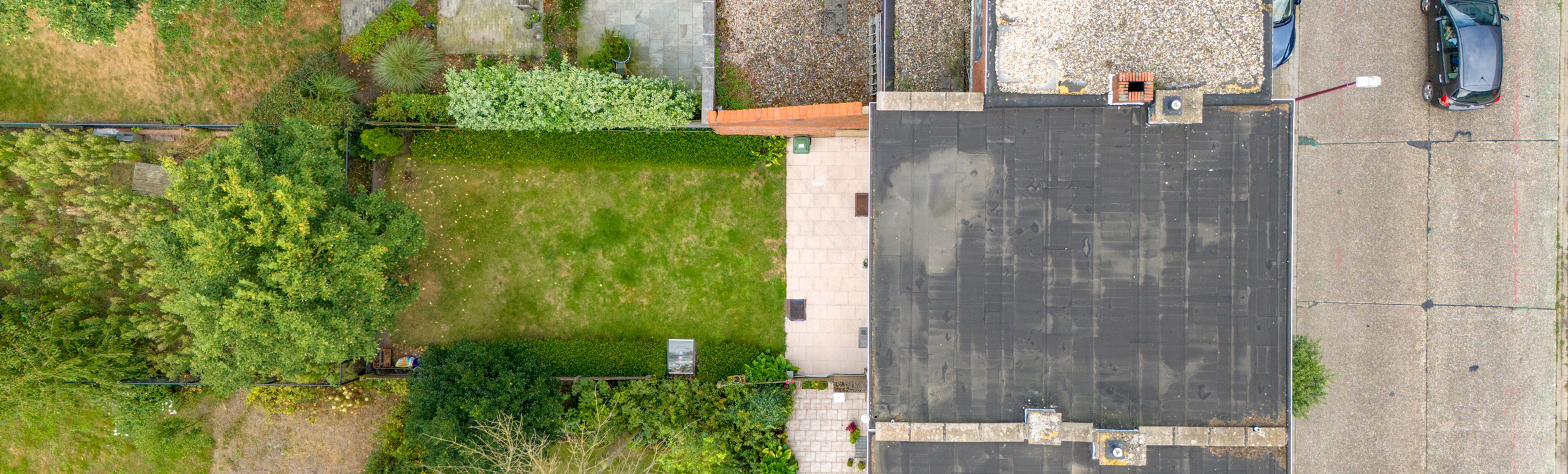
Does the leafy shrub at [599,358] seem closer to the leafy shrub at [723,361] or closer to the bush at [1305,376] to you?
the leafy shrub at [723,361]

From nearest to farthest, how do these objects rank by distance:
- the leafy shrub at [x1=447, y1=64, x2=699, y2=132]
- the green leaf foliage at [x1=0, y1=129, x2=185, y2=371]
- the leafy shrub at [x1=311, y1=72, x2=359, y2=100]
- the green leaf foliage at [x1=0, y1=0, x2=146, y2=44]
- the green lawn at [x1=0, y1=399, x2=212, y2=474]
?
the green leaf foliage at [x1=0, y1=0, x2=146, y2=44]
the leafy shrub at [x1=447, y1=64, x2=699, y2=132]
the green leaf foliage at [x1=0, y1=129, x2=185, y2=371]
the leafy shrub at [x1=311, y1=72, x2=359, y2=100]
the green lawn at [x1=0, y1=399, x2=212, y2=474]

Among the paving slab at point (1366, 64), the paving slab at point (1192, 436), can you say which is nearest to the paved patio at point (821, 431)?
the paving slab at point (1192, 436)

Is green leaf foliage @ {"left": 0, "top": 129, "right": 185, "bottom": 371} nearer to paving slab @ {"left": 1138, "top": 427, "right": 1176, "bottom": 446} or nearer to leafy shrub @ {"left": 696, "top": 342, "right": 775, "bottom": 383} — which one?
leafy shrub @ {"left": 696, "top": 342, "right": 775, "bottom": 383}

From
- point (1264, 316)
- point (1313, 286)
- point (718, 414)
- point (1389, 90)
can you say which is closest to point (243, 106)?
point (718, 414)

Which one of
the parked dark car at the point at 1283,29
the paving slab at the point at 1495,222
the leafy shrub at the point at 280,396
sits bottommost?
the leafy shrub at the point at 280,396

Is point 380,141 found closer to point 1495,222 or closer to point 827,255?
point 827,255

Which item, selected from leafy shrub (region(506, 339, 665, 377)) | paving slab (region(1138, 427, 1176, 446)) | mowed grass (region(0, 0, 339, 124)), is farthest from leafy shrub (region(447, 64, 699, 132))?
paving slab (region(1138, 427, 1176, 446))

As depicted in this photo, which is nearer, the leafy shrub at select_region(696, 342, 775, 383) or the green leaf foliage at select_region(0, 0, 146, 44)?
the green leaf foliage at select_region(0, 0, 146, 44)
